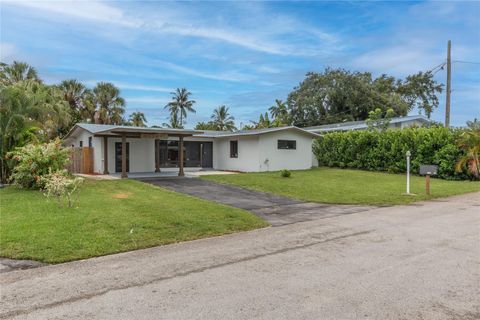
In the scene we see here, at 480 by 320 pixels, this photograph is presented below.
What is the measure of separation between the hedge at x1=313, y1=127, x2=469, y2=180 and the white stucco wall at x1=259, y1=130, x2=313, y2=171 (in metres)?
2.02

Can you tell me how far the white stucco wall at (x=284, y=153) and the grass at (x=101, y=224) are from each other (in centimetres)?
1230

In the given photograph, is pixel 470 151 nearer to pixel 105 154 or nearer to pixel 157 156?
pixel 157 156

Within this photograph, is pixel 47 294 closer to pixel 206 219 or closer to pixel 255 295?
pixel 255 295

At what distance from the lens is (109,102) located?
115ft

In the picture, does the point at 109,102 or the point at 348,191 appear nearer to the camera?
the point at 348,191

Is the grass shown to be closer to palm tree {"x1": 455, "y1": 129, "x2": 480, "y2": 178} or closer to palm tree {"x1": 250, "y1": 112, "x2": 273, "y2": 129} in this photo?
palm tree {"x1": 455, "y1": 129, "x2": 480, "y2": 178}

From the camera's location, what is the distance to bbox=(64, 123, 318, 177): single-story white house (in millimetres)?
21781

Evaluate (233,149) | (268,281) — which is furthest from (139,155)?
(268,281)

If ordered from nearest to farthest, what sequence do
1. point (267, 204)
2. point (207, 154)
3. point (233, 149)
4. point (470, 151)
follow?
point (267, 204), point (470, 151), point (233, 149), point (207, 154)

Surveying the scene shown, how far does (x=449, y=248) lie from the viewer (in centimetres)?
623

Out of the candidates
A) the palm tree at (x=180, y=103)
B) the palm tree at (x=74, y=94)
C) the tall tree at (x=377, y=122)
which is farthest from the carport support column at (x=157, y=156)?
the palm tree at (x=180, y=103)

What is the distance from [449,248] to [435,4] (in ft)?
31.1

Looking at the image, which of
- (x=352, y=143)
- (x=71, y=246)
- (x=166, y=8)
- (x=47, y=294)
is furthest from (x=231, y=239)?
(x=352, y=143)

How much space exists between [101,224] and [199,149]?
1885 cm
